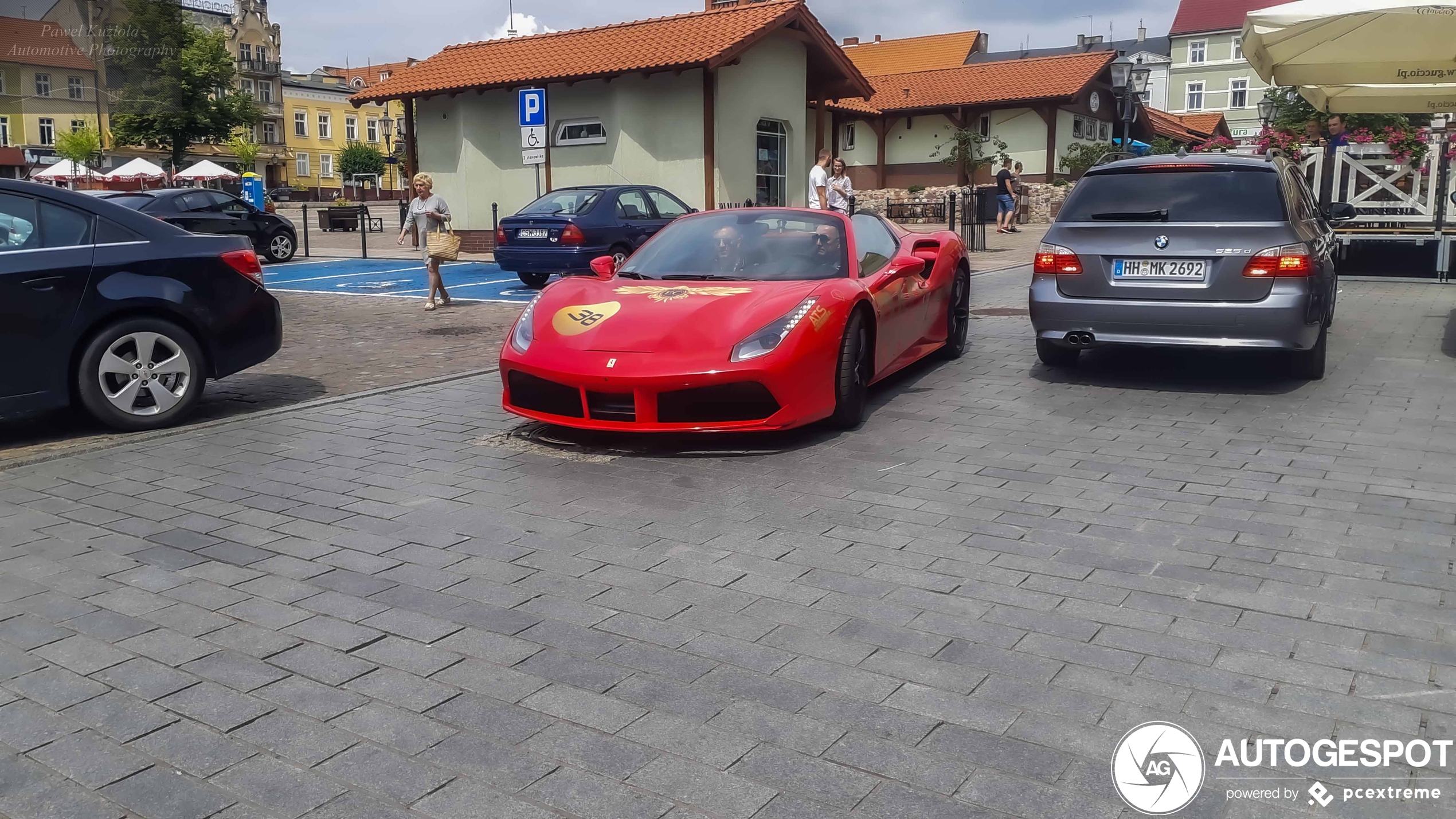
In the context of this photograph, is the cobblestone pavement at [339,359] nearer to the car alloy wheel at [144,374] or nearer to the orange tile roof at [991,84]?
the car alloy wheel at [144,374]

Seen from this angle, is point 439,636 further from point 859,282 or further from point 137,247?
point 137,247

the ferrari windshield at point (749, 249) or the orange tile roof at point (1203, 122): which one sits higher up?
the orange tile roof at point (1203, 122)

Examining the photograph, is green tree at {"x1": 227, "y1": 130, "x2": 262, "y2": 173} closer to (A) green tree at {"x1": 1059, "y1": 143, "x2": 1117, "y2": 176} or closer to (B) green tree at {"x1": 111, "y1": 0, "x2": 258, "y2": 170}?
(B) green tree at {"x1": 111, "y1": 0, "x2": 258, "y2": 170}

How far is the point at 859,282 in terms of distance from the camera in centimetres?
696

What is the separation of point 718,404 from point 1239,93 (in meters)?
83.9

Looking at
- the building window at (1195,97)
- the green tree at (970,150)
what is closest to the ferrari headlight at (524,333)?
the green tree at (970,150)

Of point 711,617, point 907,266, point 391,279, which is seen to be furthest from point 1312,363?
point 391,279

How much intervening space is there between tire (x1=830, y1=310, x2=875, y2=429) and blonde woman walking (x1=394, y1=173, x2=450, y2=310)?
8.21m

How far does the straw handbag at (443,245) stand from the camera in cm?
1341

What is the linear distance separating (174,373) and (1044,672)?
5.63m

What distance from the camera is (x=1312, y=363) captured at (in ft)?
Answer: 26.3

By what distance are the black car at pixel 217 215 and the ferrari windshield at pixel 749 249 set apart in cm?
1337

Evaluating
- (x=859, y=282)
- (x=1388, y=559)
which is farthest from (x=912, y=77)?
(x=1388, y=559)

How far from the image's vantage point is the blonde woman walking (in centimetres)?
1388
